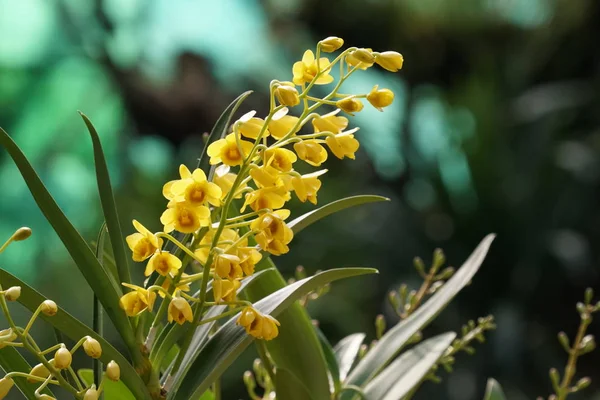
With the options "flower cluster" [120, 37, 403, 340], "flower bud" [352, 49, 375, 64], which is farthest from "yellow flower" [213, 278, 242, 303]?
"flower bud" [352, 49, 375, 64]

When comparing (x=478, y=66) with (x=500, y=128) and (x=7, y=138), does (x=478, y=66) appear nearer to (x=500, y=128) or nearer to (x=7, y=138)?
(x=500, y=128)

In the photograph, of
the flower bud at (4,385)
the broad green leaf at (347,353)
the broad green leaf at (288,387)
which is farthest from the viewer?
the broad green leaf at (347,353)

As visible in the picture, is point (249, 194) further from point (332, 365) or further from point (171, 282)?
point (332, 365)

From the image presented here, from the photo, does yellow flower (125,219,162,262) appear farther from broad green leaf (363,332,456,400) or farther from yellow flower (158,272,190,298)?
broad green leaf (363,332,456,400)

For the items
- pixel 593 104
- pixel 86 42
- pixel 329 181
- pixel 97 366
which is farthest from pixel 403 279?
pixel 97 366

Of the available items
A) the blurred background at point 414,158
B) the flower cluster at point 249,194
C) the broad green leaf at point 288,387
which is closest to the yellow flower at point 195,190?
the flower cluster at point 249,194

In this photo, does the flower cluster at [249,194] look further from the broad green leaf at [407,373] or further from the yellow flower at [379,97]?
the broad green leaf at [407,373]

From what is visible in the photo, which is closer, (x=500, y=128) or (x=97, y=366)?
(x=97, y=366)
